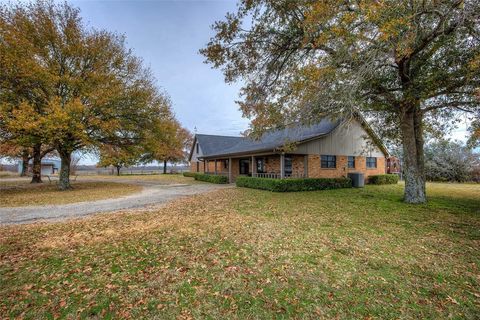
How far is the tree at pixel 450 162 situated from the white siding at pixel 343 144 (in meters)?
7.45

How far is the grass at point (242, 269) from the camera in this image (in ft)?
9.36

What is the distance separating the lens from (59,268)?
3.85 m

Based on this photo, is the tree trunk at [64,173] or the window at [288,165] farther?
the window at [288,165]

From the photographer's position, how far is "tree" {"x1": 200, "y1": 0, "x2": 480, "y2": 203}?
6102 millimetres

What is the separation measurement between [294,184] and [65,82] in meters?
14.8

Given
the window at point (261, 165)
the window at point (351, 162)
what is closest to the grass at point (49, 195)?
the window at point (261, 165)

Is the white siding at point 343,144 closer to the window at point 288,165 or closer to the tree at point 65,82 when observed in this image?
Answer: the window at point 288,165

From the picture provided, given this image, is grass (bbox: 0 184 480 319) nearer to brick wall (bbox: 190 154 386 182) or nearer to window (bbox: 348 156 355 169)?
brick wall (bbox: 190 154 386 182)

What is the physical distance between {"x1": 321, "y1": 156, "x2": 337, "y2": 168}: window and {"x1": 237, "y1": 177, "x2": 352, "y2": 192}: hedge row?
5.48ft

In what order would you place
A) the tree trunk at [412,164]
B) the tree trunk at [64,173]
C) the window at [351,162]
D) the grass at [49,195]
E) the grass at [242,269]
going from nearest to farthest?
the grass at [242,269] < the tree trunk at [412,164] < the grass at [49,195] < the tree trunk at [64,173] < the window at [351,162]

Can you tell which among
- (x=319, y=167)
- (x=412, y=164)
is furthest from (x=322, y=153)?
(x=412, y=164)

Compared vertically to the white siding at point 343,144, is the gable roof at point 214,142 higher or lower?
higher

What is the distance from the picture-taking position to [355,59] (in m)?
6.85

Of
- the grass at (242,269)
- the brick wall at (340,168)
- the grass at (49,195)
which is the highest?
the brick wall at (340,168)
